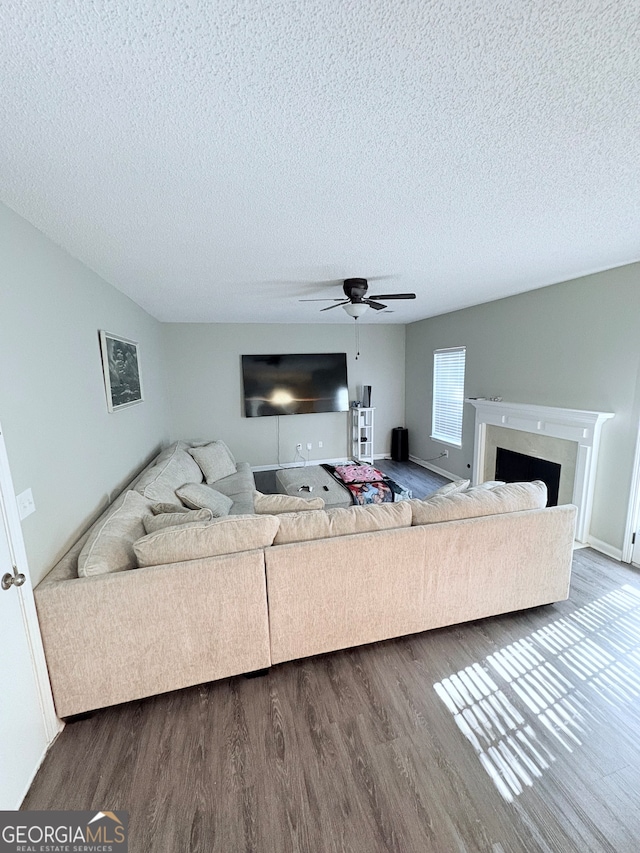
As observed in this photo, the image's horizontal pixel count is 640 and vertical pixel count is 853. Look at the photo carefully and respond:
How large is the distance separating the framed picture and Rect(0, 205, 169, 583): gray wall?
0.26 feet

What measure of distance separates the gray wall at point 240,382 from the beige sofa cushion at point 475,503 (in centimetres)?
398

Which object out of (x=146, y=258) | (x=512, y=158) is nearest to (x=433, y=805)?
(x=512, y=158)

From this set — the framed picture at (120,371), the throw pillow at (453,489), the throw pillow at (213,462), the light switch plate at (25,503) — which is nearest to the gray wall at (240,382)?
the throw pillow at (213,462)

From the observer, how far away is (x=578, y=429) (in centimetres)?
321

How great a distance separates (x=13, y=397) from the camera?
1493 millimetres

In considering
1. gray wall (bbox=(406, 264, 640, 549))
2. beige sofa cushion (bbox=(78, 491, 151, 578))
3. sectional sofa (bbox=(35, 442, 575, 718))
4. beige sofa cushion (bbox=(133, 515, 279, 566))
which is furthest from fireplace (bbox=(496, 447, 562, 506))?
beige sofa cushion (bbox=(78, 491, 151, 578))

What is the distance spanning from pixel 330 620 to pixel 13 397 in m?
1.86

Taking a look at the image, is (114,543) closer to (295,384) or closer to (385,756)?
(385,756)

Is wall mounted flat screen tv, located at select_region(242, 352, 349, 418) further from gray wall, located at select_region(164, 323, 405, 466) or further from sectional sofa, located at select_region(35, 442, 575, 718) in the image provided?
sectional sofa, located at select_region(35, 442, 575, 718)

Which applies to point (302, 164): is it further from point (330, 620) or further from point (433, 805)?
point (433, 805)

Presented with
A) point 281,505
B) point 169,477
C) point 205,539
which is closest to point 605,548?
point 281,505

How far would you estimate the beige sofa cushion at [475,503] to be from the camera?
210cm

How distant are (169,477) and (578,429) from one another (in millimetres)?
3739

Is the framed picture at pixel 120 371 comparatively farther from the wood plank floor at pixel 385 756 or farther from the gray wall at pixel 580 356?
the gray wall at pixel 580 356
